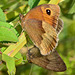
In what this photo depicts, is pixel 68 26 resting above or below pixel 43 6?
below

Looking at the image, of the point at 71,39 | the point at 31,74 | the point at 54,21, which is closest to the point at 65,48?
the point at 71,39

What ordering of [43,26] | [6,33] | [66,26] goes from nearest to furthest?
[6,33] → [43,26] → [66,26]

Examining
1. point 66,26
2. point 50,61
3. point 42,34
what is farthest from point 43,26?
point 66,26

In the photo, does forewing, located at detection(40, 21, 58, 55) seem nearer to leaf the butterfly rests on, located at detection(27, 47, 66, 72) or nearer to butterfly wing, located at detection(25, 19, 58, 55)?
butterfly wing, located at detection(25, 19, 58, 55)

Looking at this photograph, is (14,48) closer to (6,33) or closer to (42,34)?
(6,33)

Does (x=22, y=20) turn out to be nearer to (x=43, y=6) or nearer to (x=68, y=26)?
(x=43, y=6)

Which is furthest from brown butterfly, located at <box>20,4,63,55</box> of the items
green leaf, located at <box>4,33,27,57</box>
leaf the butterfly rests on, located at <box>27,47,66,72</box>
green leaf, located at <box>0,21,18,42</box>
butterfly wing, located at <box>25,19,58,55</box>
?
green leaf, located at <box>0,21,18,42</box>
